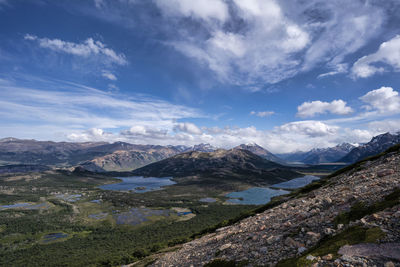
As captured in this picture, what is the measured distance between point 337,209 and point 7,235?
287158 mm

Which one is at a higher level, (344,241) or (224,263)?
(344,241)

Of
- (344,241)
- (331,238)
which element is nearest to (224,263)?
(331,238)

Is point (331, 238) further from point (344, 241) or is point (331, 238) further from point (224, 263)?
point (224, 263)

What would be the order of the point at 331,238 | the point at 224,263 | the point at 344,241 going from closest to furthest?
the point at 344,241
the point at 331,238
the point at 224,263

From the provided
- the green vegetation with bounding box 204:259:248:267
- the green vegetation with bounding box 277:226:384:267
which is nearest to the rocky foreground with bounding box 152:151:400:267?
the green vegetation with bounding box 277:226:384:267

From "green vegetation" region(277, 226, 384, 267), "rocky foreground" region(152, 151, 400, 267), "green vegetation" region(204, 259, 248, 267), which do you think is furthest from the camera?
"green vegetation" region(204, 259, 248, 267)

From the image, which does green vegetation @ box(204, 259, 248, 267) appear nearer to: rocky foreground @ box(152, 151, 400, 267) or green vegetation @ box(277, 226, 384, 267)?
rocky foreground @ box(152, 151, 400, 267)

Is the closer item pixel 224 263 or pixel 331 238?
pixel 331 238

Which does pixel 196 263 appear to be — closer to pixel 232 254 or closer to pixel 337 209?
pixel 232 254

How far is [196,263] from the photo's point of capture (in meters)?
30.5

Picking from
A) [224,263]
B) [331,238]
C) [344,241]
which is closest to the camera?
[344,241]

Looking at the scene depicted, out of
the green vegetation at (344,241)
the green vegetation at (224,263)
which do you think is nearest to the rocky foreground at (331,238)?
the green vegetation at (344,241)

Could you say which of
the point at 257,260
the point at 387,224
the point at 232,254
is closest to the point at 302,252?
the point at 257,260

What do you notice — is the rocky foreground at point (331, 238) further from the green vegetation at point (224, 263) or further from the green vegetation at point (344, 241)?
the green vegetation at point (224, 263)
